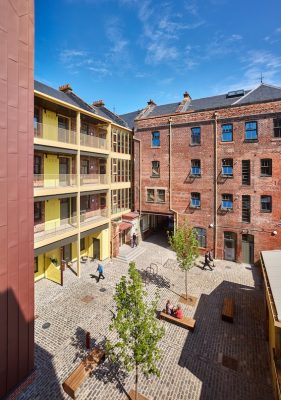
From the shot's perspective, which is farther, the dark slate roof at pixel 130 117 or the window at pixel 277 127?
the dark slate roof at pixel 130 117

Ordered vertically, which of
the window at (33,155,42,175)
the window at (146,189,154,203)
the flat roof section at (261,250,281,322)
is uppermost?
the window at (33,155,42,175)

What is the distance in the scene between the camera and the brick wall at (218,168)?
18.5 meters

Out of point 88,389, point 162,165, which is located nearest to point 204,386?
point 88,389

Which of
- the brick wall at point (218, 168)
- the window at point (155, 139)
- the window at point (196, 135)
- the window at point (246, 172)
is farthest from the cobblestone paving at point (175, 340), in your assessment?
the window at point (155, 139)

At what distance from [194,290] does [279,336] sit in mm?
7381

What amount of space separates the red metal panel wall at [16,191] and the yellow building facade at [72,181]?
5222mm

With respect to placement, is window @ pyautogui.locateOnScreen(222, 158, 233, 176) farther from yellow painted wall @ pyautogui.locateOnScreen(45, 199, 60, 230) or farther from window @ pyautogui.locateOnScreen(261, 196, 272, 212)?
yellow painted wall @ pyautogui.locateOnScreen(45, 199, 60, 230)

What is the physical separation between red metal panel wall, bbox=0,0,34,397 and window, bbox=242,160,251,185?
56.2 ft

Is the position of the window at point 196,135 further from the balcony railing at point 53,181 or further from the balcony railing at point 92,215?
the balcony railing at point 53,181

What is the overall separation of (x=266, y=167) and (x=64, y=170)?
53.9ft

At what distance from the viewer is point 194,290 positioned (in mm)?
15609

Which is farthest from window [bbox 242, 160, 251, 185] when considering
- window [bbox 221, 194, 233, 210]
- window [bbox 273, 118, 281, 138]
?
window [bbox 273, 118, 281, 138]

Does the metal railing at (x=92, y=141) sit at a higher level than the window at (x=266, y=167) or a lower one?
higher

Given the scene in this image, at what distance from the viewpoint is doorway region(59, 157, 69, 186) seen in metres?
16.8
